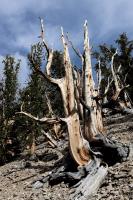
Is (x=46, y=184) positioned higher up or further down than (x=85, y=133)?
further down

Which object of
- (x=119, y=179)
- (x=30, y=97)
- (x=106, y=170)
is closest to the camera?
(x=119, y=179)

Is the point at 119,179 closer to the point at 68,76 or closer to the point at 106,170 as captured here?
the point at 106,170

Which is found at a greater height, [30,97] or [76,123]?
[30,97]

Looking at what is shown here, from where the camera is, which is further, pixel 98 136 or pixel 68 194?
pixel 98 136

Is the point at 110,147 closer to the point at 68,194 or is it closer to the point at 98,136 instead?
the point at 98,136

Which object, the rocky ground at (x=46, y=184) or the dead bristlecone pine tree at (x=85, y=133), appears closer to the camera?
the rocky ground at (x=46, y=184)

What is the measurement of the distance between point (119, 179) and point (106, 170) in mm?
819

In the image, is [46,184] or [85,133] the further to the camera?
[85,133]

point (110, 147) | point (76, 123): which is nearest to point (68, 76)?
point (76, 123)

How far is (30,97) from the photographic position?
2048cm

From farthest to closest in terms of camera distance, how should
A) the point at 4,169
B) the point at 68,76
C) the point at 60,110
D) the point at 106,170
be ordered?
the point at 60,110
the point at 4,169
the point at 68,76
the point at 106,170

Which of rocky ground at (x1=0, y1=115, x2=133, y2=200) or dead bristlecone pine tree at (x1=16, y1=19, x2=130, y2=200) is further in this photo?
dead bristlecone pine tree at (x1=16, y1=19, x2=130, y2=200)

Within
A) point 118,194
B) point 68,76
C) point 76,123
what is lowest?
point 118,194

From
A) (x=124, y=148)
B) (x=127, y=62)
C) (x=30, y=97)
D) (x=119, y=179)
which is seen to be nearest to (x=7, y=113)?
(x=30, y=97)
